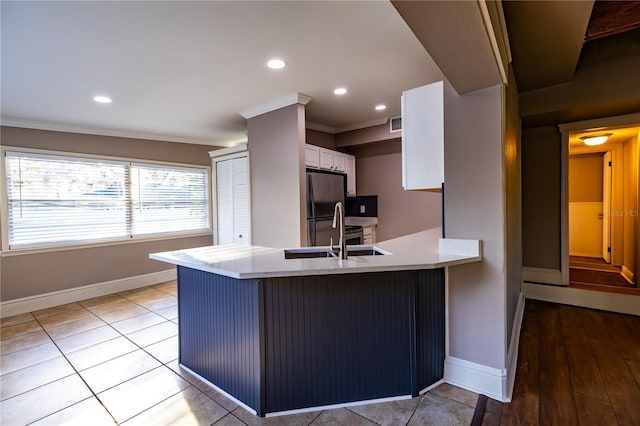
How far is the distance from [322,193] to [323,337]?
7.74 ft

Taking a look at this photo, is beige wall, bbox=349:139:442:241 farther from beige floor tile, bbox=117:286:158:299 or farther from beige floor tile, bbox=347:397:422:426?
beige floor tile, bbox=117:286:158:299

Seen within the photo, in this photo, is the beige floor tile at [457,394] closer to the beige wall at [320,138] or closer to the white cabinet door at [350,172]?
the white cabinet door at [350,172]

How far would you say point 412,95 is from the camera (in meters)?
2.18

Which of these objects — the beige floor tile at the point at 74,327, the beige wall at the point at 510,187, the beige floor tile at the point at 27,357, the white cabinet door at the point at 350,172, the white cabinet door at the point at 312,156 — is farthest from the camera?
the white cabinet door at the point at 350,172

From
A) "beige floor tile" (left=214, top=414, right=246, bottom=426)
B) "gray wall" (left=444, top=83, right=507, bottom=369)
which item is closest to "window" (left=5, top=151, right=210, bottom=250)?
"beige floor tile" (left=214, top=414, right=246, bottom=426)

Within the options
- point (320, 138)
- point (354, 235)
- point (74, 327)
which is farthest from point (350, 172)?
point (74, 327)

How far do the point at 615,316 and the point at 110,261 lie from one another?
6430 millimetres

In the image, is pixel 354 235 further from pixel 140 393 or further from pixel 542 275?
pixel 140 393

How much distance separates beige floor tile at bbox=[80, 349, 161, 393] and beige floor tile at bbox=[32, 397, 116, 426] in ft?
0.55

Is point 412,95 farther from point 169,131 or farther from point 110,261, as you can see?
point 110,261

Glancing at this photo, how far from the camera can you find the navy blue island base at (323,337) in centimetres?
172

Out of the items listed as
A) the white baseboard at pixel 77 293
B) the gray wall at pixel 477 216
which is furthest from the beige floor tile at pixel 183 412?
the white baseboard at pixel 77 293

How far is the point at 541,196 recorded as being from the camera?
3.73m

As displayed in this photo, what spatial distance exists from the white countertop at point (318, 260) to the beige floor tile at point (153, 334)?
4.02ft
